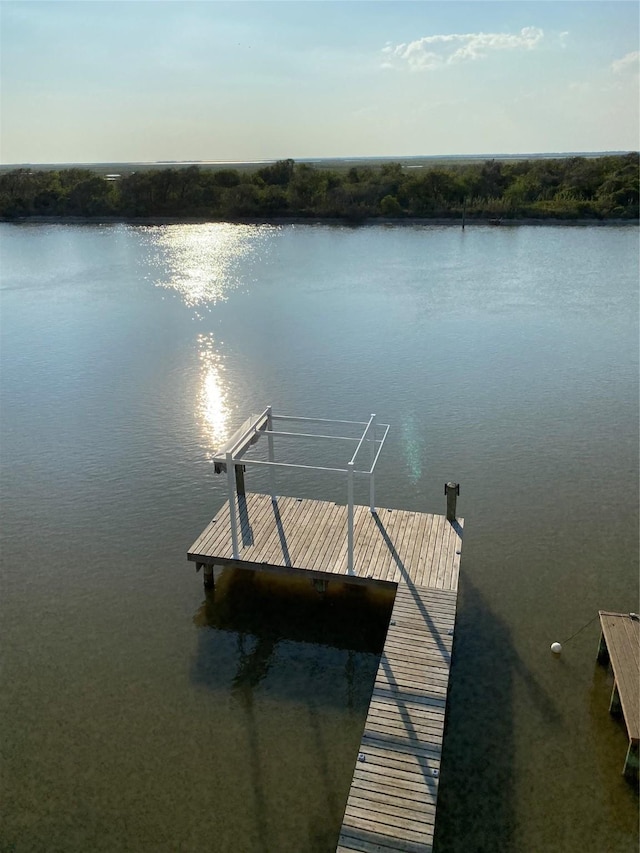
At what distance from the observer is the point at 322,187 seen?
232 ft

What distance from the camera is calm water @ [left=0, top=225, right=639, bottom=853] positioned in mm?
8883

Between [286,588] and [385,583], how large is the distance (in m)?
2.43

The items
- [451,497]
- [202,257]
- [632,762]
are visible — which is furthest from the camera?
[202,257]

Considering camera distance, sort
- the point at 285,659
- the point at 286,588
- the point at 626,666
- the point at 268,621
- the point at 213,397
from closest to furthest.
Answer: the point at 626,666
the point at 285,659
the point at 268,621
the point at 286,588
the point at 213,397

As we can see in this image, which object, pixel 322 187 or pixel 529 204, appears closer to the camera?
pixel 529 204

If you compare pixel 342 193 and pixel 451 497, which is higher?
pixel 342 193

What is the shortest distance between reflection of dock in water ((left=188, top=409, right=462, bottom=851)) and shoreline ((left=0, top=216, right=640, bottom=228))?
5271 centimetres

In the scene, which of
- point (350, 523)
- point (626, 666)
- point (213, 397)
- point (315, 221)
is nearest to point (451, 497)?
point (350, 523)

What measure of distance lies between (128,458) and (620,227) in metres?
53.9

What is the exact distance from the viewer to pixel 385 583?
11609 millimetres

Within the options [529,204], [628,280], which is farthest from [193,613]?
[529,204]

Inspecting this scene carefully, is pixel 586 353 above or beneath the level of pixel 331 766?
above

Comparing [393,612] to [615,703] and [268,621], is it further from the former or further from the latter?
[615,703]

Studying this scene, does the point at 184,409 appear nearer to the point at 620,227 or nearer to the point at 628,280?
the point at 628,280
